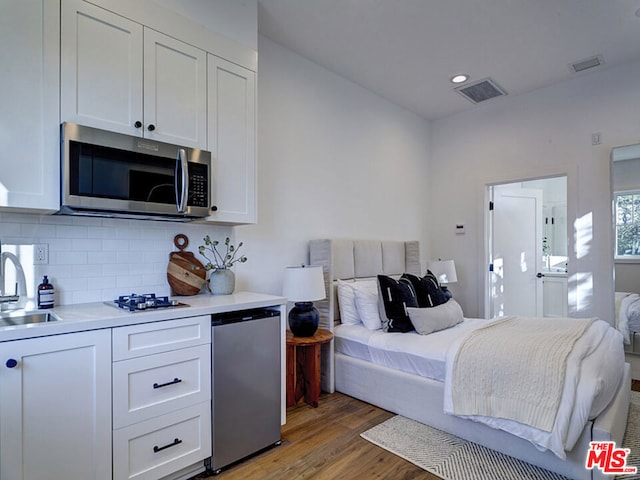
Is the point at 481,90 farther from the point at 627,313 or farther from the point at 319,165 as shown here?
the point at 627,313

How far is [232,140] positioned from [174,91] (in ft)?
1.52

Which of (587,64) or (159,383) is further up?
(587,64)

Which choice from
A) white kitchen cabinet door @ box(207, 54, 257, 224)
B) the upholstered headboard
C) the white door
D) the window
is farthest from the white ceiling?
the upholstered headboard

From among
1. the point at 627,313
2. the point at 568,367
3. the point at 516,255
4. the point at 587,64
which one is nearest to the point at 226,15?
the point at 568,367

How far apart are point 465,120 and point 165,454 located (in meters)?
4.76

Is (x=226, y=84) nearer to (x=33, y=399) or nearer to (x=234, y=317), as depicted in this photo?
(x=234, y=317)

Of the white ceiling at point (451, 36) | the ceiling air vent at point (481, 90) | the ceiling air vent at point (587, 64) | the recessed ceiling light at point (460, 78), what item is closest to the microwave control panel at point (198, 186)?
the white ceiling at point (451, 36)

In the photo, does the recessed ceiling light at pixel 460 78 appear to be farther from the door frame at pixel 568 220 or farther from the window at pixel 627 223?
the window at pixel 627 223

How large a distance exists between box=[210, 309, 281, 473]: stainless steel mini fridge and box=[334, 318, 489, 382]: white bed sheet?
93 cm

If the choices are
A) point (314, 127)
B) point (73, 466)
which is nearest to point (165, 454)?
point (73, 466)

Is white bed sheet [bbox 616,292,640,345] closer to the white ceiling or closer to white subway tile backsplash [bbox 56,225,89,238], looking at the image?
the white ceiling

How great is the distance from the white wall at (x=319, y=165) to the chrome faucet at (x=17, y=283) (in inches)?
53.6

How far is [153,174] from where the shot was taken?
2074mm

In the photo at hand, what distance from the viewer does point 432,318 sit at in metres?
2.89
